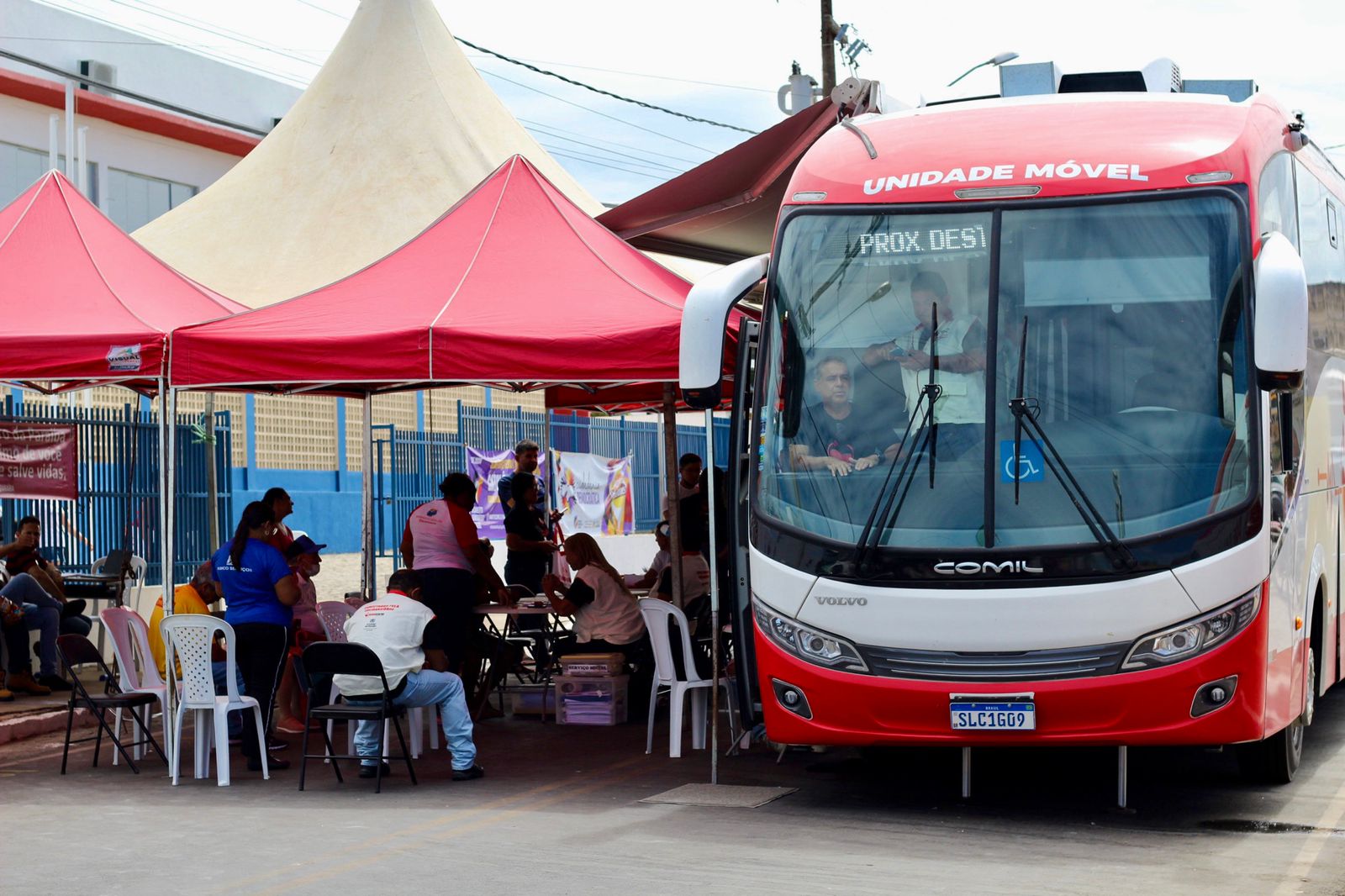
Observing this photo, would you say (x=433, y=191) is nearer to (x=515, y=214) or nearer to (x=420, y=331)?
(x=515, y=214)

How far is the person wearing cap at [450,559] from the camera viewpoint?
1164 centimetres

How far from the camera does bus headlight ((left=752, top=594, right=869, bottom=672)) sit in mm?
7613

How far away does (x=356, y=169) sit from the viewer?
16.0 meters

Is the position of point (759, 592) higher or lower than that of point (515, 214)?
lower

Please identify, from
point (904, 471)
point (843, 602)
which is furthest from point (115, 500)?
point (904, 471)

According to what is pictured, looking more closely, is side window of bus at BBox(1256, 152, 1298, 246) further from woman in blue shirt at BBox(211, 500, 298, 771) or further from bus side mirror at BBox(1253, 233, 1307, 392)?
woman in blue shirt at BBox(211, 500, 298, 771)

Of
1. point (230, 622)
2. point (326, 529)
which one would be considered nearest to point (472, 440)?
point (326, 529)

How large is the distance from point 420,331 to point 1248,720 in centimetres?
508

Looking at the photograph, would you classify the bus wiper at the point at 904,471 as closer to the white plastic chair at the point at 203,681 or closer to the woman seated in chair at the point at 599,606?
the white plastic chair at the point at 203,681

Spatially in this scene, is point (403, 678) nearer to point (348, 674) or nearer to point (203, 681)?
point (348, 674)

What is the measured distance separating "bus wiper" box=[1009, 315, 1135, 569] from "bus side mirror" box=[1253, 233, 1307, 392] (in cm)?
92

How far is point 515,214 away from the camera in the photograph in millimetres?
11312

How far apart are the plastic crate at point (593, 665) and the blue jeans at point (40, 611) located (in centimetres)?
456

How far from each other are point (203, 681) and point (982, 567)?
15.4 ft
